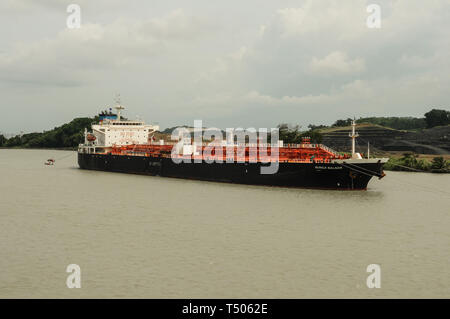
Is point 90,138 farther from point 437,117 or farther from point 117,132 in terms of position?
point 437,117

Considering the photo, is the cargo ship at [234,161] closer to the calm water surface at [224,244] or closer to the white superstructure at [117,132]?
the white superstructure at [117,132]

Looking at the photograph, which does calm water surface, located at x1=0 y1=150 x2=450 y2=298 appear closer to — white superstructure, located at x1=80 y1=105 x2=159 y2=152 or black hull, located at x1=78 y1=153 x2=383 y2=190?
black hull, located at x1=78 y1=153 x2=383 y2=190

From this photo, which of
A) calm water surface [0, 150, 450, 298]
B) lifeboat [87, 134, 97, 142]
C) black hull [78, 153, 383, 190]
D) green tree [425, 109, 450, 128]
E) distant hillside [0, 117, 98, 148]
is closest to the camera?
calm water surface [0, 150, 450, 298]

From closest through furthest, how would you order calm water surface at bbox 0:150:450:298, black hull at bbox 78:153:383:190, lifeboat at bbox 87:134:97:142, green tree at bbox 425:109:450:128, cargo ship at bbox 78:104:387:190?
calm water surface at bbox 0:150:450:298 < black hull at bbox 78:153:383:190 < cargo ship at bbox 78:104:387:190 < lifeboat at bbox 87:134:97:142 < green tree at bbox 425:109:450:128

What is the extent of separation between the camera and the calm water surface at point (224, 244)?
1405 centimetres

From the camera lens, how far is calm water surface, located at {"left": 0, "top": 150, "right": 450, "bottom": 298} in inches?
553

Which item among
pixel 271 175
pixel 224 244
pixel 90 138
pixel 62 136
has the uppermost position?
pixel 62 136

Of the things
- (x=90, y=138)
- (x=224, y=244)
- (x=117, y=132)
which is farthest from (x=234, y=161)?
(x=90, y=138)

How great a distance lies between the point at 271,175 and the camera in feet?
125

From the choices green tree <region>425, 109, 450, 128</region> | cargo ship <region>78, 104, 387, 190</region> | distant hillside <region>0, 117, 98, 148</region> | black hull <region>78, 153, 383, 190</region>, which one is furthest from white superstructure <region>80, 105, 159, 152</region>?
distant hillside <region>0, 117, 98, 148</region>

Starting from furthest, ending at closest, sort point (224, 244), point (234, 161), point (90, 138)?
1. point (90, 138)
2. point (234, 161)
3. point (224, 244)

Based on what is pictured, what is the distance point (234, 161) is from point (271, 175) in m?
4.47

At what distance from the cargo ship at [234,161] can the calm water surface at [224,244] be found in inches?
115

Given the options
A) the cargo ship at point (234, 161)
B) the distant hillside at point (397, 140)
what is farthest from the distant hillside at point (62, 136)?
the cargo ship at point (234, 161)
